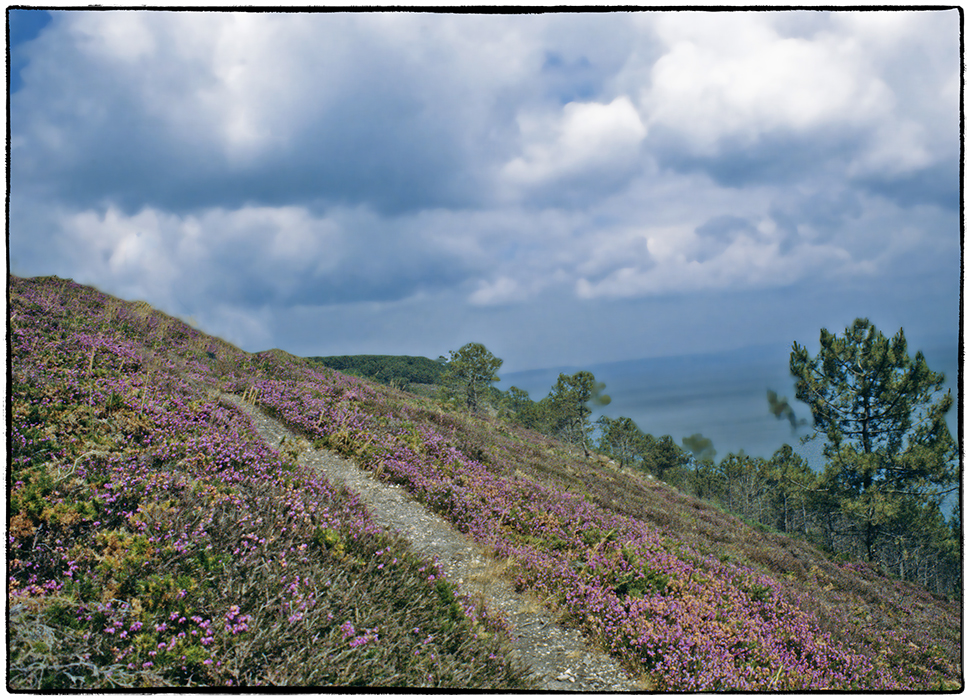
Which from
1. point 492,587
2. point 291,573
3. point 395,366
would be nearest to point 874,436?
point 492,587

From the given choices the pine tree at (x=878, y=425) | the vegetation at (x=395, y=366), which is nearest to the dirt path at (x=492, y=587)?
the pine tree at (x=878, y=425)

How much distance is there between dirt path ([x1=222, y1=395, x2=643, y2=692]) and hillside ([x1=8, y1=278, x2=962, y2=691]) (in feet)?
0.86

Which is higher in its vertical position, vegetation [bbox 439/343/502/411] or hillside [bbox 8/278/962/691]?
vegetation [bbox 439/343/502/411]

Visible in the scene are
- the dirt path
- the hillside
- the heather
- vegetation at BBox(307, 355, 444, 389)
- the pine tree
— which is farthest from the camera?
vegetation at BBox(307, 355, 444, 389)

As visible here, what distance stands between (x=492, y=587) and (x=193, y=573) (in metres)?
4.17

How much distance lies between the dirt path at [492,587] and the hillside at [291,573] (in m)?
0.26

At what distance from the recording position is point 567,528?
30.0 feet

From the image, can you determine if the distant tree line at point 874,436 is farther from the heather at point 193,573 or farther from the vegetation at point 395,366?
the vegetation at point 395,366

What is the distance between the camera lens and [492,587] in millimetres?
6734

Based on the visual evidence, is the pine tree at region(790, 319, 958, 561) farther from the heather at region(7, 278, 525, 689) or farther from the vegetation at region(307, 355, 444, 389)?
the vegetation at region(307, 355, 444, 389)

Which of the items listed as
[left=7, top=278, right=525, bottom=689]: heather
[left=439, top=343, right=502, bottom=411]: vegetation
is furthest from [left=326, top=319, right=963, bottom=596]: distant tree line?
[left=439, top=343, right=502, bottom=411]: vegetation

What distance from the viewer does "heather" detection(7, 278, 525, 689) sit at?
319 cm

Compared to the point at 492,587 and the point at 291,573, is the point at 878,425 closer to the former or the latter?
the point at 492,587

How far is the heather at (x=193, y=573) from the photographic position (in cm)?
319
